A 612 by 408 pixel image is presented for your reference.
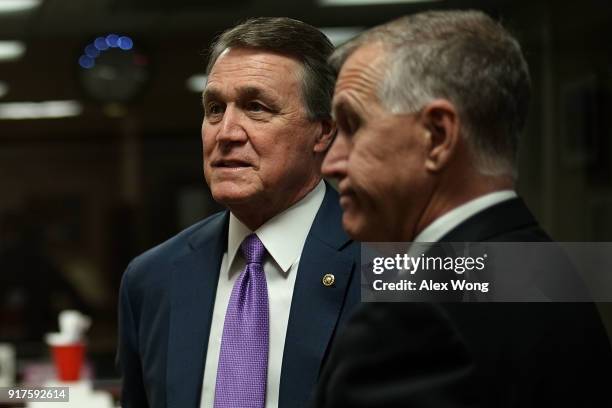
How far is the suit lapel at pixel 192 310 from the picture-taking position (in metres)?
1.15

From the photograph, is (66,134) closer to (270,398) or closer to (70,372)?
(70,372)

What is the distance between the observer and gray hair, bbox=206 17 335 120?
1208 millimetres

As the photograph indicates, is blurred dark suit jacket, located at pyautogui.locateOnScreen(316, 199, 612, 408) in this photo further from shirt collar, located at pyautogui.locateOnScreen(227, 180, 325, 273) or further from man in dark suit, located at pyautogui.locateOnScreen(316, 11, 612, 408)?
shirt collar, located at pyautogui.locateOnScreen(227, 180, 325, 273)

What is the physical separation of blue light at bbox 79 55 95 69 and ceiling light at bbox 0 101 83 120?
0.41ft

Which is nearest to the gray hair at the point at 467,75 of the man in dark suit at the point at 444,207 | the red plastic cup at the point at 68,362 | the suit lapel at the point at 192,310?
the man in dark suit at the point at 444,207

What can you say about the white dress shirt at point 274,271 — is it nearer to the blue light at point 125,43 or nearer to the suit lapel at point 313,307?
the suit lapel at point 313,307

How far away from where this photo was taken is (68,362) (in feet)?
5.75

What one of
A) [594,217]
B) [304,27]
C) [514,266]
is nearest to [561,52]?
[594,217]

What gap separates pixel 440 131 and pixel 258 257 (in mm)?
470

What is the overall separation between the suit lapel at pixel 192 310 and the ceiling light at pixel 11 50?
5.99ft

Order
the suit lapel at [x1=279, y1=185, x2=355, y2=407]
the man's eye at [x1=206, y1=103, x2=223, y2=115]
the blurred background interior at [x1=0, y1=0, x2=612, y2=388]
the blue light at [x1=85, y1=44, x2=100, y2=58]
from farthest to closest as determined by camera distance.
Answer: the blue light at [x1=85, y1=44, x2=100, y2=58] → the blurred background interior at [x1=0, y1=0, x2=612, y2=388] → the man's eye at [x1=206, y1=103, x2=223, y2=115] → the suit lapel at [x1=279, y1=185, x2=355, y2=407]

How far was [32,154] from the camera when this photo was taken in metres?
2.88

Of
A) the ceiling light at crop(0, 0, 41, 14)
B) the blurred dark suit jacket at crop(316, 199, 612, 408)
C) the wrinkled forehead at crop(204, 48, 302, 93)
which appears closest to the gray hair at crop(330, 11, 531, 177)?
the blurred dark suit jacket at crop(316, 199, 612, 408)

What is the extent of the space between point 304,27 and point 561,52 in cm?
160
